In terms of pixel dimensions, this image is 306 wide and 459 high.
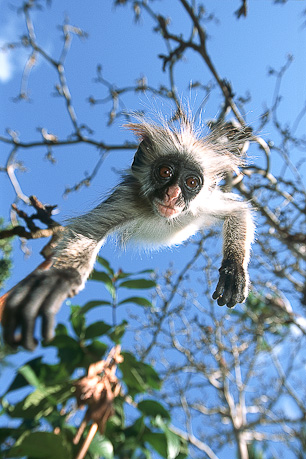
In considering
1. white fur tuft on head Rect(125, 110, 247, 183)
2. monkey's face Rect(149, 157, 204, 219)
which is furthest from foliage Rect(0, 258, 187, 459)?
white fur tuft on head Rect(125, 110, 247, 183)

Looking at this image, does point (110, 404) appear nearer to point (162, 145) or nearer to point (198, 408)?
point (162, 145)

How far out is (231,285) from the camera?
8.35 ft

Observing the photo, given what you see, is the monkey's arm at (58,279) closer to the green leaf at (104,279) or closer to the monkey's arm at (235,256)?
the green leaf at (104,279)

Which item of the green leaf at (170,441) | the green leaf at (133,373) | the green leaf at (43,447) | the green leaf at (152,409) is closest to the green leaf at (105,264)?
the green leaf at (133,373)

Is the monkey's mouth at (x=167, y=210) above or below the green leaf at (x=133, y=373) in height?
above

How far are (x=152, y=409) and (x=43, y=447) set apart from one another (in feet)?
2.78

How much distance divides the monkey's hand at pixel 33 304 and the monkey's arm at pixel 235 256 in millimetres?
1066

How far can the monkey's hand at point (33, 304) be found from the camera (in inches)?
58.6

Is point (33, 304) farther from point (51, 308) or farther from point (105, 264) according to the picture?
point (105, 264)

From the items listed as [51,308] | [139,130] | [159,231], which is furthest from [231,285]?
[139,130]

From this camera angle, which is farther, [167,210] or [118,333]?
[167,210]

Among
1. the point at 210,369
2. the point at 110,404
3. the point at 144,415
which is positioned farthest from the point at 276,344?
the point at 110,404

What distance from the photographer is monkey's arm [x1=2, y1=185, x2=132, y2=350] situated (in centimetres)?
152

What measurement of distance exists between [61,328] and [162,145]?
195cm
